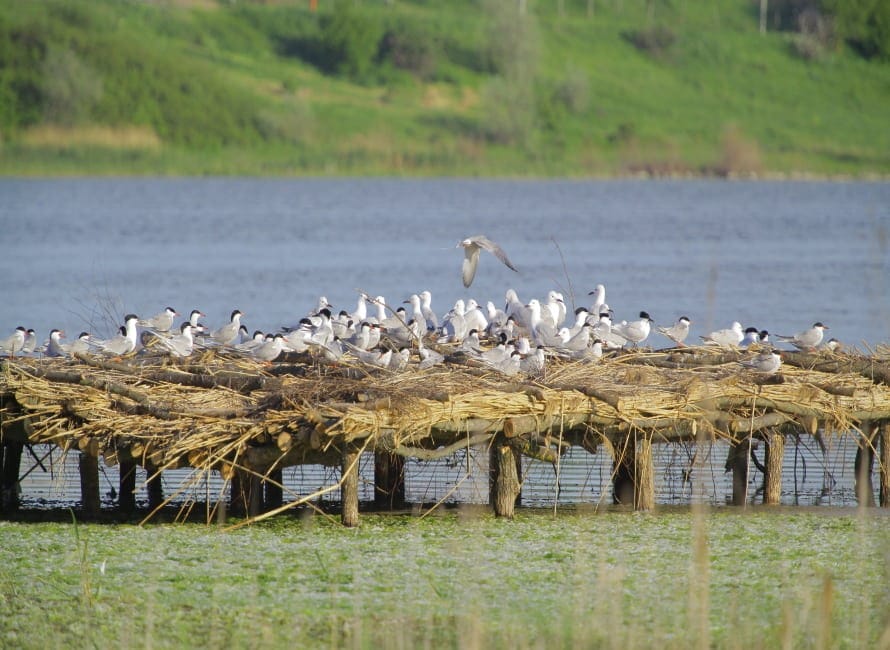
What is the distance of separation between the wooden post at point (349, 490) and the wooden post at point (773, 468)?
3.98m

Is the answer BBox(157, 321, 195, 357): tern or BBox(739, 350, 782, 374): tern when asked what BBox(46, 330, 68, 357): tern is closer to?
BBox(157, 321, 195, 357): tern

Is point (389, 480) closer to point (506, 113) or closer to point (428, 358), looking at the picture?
point (428, 358)

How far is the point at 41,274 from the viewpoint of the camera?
3678cm

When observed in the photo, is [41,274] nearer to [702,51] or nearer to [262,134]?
[262,134]

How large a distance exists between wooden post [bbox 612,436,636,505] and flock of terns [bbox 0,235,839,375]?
99 cm

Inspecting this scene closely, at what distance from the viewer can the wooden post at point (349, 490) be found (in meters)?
11.4

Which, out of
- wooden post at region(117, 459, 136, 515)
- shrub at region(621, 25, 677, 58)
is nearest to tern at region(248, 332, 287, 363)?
wooden post at region(117, 459, 136, 515)

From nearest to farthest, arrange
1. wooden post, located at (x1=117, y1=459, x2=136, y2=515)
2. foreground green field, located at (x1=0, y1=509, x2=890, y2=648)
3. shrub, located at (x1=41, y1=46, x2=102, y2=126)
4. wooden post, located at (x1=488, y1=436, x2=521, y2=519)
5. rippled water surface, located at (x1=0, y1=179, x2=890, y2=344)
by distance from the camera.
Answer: foreground green field, located at (x1=0, y1=509, x2=890, y2=648) → wooden post, located at (x1=488, y1=436, x2=521, y2=519) → wooden post, located at (x1=117, y1=459, x2=136, y2=515) → rippled water surface, located at (x1=0, y1=179, x2=890, y2=344) → shrub, located at (x1=41, y1=46, x2=102, y2=126)

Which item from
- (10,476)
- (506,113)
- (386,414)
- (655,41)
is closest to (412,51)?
(506,113)

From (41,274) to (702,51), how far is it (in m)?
59.6

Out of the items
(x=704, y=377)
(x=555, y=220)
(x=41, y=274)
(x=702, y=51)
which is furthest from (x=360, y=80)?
(x=704, y=377)

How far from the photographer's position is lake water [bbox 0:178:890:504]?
52.6 feet

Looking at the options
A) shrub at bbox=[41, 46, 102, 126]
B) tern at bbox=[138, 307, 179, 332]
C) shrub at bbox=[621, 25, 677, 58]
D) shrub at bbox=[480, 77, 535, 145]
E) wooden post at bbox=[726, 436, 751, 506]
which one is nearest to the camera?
wooden post at bbox=[726, 436, 751, 506]

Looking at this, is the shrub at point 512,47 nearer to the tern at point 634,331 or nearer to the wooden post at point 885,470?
the tern at point 634,331
